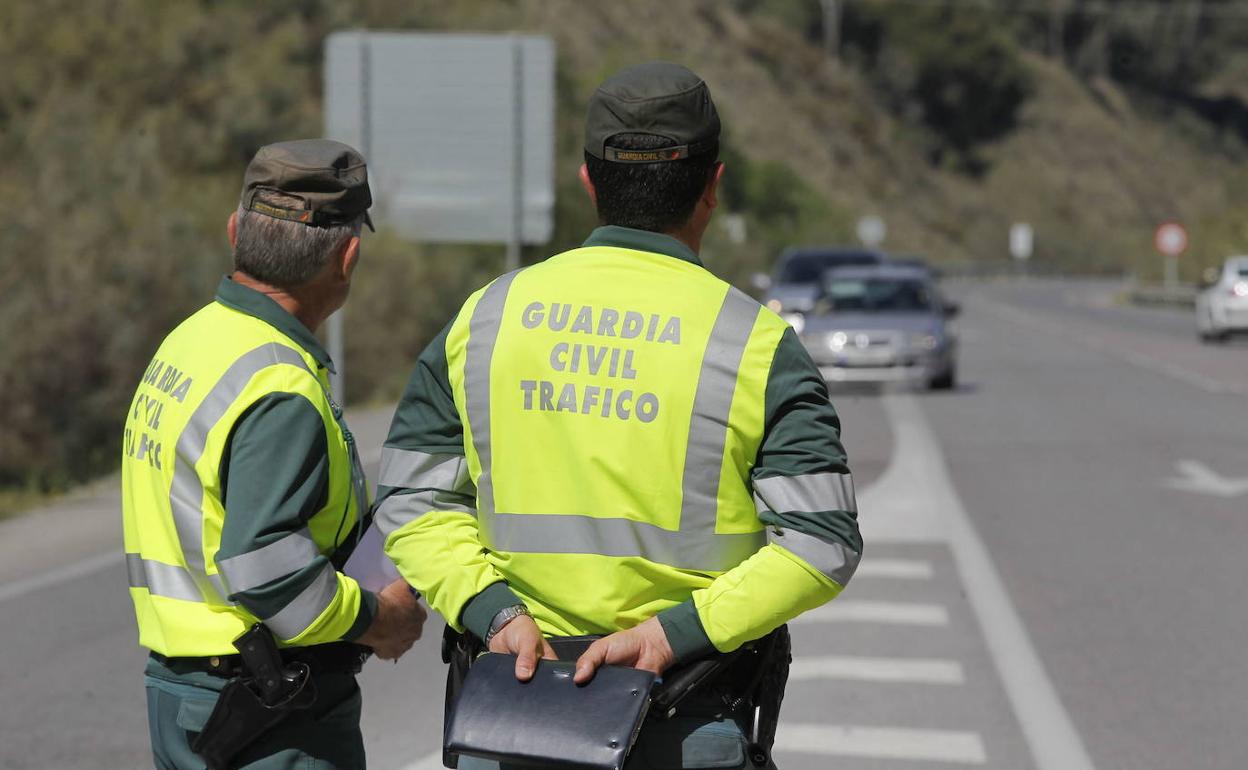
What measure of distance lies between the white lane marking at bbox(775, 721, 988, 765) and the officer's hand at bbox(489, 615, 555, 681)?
3606mm

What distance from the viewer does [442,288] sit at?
2595 centimetres

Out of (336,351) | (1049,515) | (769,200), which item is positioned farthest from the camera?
(769,200)

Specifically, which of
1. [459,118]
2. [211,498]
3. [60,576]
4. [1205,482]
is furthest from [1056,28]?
[211,498]

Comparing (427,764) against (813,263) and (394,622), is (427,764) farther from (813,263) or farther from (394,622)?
(813,263)

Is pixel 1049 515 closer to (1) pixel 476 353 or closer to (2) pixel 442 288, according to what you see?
(1) pixel 476 353

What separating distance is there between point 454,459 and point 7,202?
13.5 metres

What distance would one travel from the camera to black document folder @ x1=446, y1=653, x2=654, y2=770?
275 cm

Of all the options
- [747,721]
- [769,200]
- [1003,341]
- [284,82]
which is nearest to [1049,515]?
[747,721]

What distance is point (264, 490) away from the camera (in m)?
3.09

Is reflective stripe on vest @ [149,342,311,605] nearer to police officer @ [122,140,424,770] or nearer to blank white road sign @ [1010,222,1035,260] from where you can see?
police officer @ [122,140,424,770]

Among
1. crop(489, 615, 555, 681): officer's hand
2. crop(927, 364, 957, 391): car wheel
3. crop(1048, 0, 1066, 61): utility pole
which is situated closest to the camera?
crop(489, 615, 555, 681): officer's hand

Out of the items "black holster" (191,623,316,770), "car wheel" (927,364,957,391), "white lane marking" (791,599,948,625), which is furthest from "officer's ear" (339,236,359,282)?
"car wheel" (927,364,957,391)

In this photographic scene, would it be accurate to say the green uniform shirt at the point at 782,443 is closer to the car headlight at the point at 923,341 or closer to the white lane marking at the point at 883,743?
the white lane marking at the point at 883,743

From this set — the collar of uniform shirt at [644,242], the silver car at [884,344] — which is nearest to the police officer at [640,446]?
the collar of uniform shirt at [644,242]
